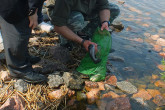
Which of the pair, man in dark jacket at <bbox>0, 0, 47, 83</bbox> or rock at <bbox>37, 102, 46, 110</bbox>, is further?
rock at <bbox>37, 102, 46, 110</bbox>

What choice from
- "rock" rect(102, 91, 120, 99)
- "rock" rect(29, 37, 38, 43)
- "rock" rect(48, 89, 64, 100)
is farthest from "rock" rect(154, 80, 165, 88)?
"rock" rect(29, 37, 38, 43)

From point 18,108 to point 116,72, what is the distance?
1.79m

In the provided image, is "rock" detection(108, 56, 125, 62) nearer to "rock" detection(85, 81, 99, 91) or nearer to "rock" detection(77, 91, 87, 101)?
"rock" detection(85, 81, 99, 91)

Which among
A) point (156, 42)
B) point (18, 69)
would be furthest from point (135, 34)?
point (18, 69)

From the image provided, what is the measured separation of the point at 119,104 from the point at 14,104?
1.34m

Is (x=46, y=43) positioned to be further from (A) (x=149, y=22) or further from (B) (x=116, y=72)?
(A) (x=149, y=22)

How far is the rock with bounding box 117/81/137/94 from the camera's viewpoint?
8.37 ft

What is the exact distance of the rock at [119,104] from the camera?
2.13 meters

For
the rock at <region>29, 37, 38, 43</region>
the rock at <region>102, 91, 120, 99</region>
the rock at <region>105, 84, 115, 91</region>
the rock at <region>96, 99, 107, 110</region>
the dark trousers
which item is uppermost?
the dark trousers

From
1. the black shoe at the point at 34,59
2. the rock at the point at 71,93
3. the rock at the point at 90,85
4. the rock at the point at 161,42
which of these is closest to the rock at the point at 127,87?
the rock at the point at 90,85

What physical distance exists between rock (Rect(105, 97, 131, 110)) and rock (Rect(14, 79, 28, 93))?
1167 millimetres

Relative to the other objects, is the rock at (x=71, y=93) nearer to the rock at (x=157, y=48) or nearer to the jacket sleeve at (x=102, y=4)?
the jacket sleeve at (x=102, y=4)

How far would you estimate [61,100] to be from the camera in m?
2.14

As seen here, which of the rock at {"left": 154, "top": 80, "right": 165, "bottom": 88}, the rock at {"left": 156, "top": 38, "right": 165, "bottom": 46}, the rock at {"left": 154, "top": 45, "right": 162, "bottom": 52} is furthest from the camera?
the rock at {"left": 156, "top": 38, "right": 165, "bottom": 46}
